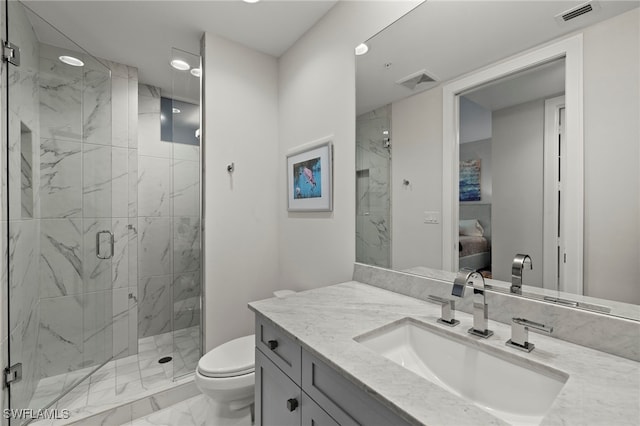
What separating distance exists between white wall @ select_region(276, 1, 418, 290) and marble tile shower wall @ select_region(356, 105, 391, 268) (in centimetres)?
6

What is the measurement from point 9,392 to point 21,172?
1157mm

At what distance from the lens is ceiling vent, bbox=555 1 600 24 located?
2.80 ft

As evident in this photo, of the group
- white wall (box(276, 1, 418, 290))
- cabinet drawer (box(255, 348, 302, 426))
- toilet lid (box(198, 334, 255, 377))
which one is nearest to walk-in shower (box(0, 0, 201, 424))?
toilet lid (box(198, 334, 255, 377))

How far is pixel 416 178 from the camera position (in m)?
1.37

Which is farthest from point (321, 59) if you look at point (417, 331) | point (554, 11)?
point (417, 331)

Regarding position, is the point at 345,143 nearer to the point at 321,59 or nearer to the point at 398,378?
the point at 321,59

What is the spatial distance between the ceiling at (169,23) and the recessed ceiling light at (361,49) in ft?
1.40

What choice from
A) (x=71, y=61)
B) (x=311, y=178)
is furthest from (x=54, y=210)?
(x=311, y=178)

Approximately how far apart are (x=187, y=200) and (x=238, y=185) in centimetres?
40

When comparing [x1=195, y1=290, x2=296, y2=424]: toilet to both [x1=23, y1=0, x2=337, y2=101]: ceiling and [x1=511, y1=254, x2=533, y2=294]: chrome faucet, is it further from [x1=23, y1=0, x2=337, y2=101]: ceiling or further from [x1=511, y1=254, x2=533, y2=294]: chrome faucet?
[x1=23, y1=0, x2=337, y2=101]: ceiling

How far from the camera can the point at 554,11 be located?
0.92 meters

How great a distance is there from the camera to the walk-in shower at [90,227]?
5.12 feet

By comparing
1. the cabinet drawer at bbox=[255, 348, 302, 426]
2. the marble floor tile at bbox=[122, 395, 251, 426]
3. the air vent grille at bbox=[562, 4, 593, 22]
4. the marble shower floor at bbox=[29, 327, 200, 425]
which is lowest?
the marble floor tile at bbox=[122, 395, 251, 426]

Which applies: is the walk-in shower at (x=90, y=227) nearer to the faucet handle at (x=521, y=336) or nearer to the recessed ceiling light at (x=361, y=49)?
the recessed ceiling light at (x=361, y=49)
